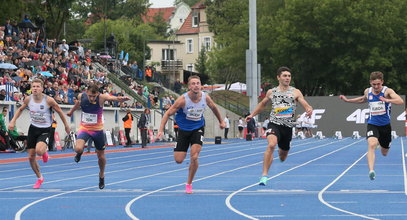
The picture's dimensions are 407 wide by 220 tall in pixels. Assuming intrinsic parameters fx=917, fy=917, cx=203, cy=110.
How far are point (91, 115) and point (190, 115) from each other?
6.51 ft

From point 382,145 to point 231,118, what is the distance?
163 feet

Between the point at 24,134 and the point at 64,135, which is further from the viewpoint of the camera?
the point at 64,135

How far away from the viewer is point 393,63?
73.1 meters

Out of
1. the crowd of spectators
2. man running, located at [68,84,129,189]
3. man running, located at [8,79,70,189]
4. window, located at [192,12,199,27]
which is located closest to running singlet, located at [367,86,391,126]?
man running, located at [68,84,129,189]

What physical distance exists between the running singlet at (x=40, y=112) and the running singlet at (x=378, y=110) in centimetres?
587

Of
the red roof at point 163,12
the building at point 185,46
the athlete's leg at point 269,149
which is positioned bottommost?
the athlete's leg at point 269,149

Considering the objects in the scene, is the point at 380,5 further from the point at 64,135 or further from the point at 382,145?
the point at 382,145

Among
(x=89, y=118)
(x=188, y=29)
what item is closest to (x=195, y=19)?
(x=188, y=29)

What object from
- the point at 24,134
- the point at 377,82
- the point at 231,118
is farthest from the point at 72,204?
the point at 231,118

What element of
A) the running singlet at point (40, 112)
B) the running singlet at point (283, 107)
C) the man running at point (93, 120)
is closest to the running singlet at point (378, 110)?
the running singlet at point (283, 107)

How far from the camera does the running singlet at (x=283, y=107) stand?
51.0 feet

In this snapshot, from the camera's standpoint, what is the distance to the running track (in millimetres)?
12047

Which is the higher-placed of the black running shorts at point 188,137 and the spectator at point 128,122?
the black running shorts at point 188,137

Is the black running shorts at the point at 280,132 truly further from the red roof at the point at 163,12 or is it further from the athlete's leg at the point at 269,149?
the red roof at the point at 163,12
